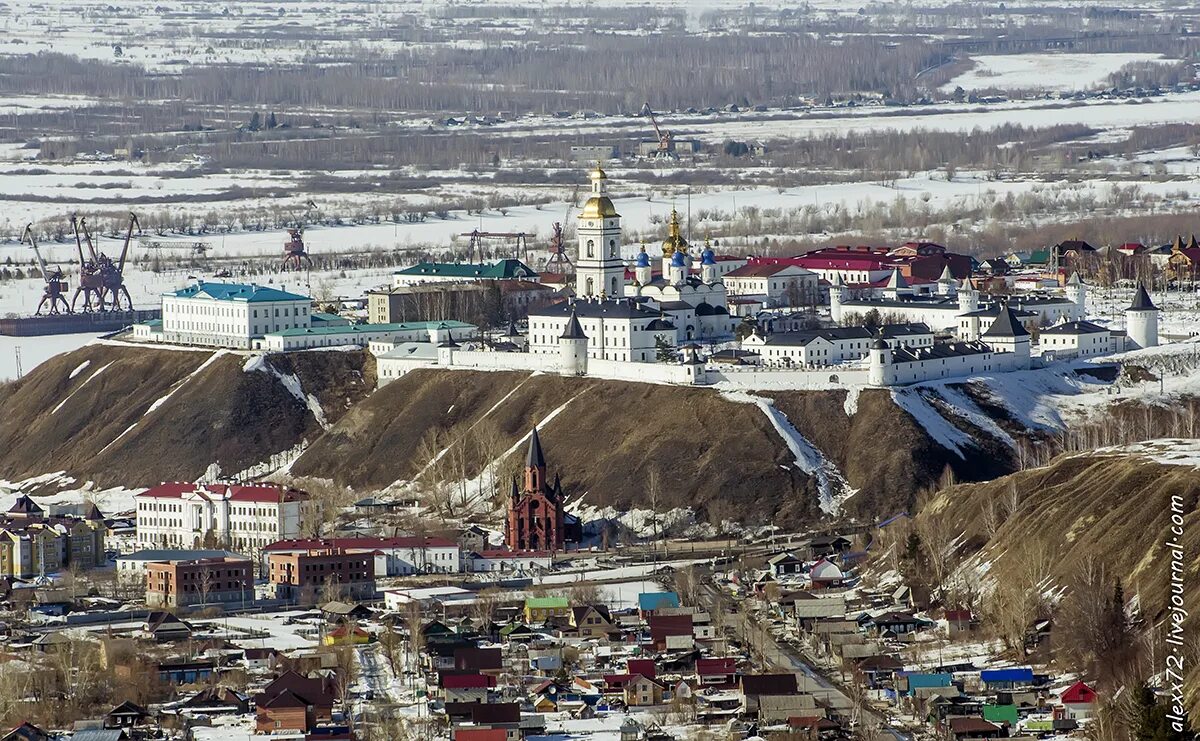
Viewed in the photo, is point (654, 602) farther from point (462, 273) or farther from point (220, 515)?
point (462, 273)

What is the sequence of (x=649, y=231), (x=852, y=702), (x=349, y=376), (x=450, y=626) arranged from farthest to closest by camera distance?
1. (x=649, y=231)
2. (x=349, y=376)
3. (x=450, y=626)
4. (x=852, y=702)

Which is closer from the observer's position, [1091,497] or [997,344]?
[1091,497]

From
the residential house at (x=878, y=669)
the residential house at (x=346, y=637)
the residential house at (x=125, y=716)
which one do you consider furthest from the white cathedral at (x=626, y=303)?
the residential house at (x=125, y=716)

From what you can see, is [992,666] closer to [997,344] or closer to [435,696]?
[435,696]

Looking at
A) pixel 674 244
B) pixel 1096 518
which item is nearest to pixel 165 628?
pixel 1096 518

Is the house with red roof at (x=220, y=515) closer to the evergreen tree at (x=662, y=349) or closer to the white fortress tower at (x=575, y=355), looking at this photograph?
the white fortress tower at (x=575, y=355)

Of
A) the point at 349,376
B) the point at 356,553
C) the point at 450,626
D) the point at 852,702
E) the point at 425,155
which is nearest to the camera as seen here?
the point at 852,702

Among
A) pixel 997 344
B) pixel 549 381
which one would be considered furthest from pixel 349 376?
pixel 997 344
